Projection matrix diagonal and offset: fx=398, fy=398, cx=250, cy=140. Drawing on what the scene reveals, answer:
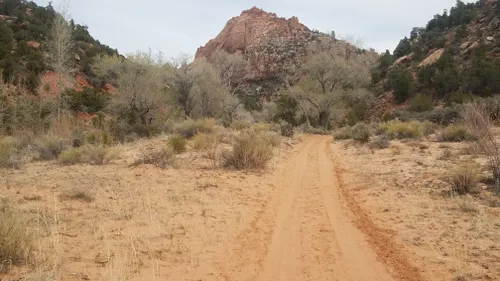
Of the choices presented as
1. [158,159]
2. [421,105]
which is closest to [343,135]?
[421,105]

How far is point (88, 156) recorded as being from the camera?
41.1ft

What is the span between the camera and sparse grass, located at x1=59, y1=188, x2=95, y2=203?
7.37 meters

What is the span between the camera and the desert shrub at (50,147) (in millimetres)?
14062

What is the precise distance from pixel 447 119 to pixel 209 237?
23051mm

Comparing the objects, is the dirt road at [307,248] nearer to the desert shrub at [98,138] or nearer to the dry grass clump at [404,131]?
the desert shrub at [98,138]

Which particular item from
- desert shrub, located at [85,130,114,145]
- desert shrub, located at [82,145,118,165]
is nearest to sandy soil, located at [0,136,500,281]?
desert shrub, located at [82,145,118,165]

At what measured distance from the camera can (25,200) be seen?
23.5 feet

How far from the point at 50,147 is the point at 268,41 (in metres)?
71.8

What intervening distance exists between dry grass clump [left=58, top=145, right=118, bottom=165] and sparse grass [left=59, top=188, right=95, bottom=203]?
4786 millimetres

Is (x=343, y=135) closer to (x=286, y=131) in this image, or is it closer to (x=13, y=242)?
(x=286, y=131)

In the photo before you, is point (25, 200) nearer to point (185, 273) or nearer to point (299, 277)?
point (185, 273)

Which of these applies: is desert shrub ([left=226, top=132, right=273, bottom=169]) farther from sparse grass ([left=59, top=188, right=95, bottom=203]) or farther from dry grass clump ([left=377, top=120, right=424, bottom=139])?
dry grass clump ([left=377, top=120, right=424, bottom=139])

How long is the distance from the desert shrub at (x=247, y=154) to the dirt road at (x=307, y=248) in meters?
2.99

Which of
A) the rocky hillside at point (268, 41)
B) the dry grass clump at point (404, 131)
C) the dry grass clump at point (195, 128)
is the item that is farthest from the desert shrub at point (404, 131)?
the rocky hillside at point (268, 41)
